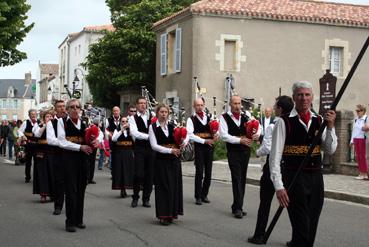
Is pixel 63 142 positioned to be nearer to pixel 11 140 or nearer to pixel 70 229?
pixel 70 229

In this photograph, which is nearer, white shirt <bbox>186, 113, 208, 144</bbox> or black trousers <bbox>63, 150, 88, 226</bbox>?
black trousers <bbox>63, 150, 88, 226</bbox>

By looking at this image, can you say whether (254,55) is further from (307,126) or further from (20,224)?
(307,126)

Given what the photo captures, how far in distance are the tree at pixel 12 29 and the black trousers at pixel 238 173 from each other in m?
17.6

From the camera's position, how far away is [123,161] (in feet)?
47.2

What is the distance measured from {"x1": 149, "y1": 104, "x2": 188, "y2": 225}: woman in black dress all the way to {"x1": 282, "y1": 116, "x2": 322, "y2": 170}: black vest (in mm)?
4007

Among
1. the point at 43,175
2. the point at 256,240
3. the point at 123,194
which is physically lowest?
the point at 123,194

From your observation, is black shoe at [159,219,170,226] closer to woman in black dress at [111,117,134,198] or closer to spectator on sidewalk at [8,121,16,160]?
woman in black dress at [111,117,134,198]

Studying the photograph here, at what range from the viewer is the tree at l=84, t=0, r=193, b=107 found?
38375 mm

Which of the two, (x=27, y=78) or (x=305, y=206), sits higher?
(x=27, y=78)

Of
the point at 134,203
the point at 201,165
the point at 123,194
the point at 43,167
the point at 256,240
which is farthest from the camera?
the point at 123,194

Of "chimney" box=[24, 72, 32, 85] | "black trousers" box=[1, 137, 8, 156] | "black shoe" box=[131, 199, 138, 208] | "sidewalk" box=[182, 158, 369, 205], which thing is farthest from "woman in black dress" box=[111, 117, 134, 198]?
"chimney" box=[24, 72, 32, 85]

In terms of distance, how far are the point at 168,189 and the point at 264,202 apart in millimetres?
1790

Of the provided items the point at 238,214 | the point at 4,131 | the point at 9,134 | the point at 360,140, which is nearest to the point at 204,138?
the point at 238,214

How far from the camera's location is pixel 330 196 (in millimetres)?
14016
